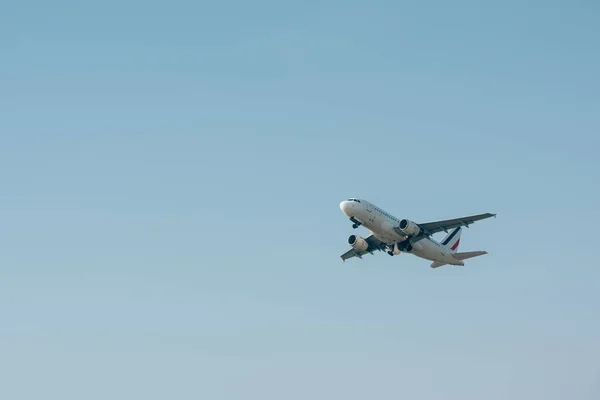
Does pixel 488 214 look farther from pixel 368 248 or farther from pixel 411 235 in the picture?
pixel 368 248

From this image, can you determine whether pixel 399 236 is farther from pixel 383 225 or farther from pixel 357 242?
pixel 357 242

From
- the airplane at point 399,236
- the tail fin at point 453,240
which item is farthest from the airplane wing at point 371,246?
the tail fin at point 453,240

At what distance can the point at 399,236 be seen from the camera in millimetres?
120688

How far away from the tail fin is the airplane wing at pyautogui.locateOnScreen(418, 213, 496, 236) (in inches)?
481

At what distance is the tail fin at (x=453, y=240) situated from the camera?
13462 centimetres

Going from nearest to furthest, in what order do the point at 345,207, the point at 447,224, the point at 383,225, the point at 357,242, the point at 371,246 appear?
1. the point at 345,207
2. the point at 383,225
3. the point at 447,224
4. the point at 357,242
5. the point at 371,246

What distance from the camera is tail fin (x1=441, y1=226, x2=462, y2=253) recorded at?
442 ft

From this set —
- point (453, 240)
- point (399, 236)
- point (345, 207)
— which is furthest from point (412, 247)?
point (345, 207)

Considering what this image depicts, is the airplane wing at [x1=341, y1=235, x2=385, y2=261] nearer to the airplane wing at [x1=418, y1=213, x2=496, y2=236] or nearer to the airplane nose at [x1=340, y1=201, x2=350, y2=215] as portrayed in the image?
the airplane wing at [x1=418, y1=213, x2=496, y2=236]

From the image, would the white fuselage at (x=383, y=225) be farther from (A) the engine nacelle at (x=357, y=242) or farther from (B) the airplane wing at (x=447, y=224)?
(A) the engine nacelle at (x=357, y=242)

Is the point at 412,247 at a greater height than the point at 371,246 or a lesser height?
lesser

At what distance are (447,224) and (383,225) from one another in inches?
317

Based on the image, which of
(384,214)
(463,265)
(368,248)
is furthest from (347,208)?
(463,265)

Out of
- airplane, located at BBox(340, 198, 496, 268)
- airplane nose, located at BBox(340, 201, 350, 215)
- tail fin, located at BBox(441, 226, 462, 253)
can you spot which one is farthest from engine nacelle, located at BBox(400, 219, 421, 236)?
tail fin, located at BBox(441, 226, 462, 253)
